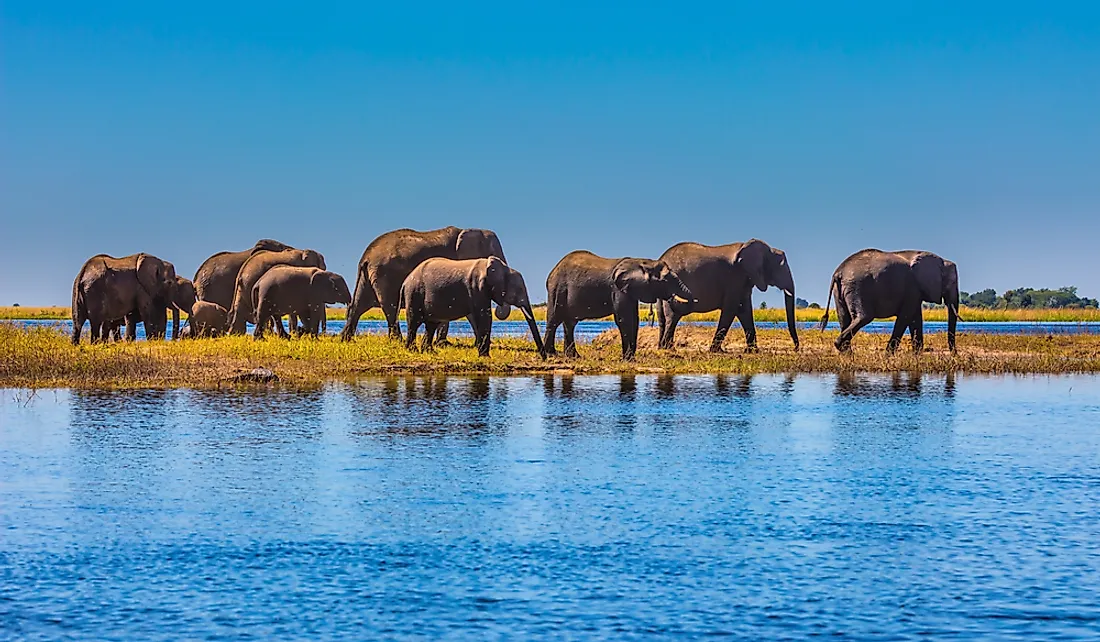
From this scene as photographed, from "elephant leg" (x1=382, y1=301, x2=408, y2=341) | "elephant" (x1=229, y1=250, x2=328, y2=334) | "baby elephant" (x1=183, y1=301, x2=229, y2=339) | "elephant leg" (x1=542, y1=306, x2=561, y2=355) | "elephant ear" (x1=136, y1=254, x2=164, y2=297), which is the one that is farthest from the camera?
"baby elephant" (x1=183, y1=301, x2=229, y2=339)

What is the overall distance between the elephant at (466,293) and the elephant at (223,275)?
1159cm

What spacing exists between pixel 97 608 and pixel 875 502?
7.35 meters

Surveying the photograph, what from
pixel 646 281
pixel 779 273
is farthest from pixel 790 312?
pixel 646 281

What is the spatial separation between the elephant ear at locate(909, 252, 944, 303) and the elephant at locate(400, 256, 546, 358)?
979 cm

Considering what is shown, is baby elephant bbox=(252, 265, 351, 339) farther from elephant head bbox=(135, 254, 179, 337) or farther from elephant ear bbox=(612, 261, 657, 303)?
elephant ear bbox=(612, 261, 657, 303)

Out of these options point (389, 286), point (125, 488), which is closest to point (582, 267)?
point (389, 286)

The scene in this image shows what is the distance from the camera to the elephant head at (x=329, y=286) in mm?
35875

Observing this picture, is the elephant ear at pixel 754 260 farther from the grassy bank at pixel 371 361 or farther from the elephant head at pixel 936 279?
the elephant head at pixel 936 279

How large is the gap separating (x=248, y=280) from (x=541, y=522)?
85.3ft

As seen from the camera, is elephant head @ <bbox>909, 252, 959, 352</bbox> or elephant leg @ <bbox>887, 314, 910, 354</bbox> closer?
elephant leg @ <bbox>887, 314, 910, 354</bbox>

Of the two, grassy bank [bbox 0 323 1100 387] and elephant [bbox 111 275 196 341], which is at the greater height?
elephant [bbox 111 275 196 341]

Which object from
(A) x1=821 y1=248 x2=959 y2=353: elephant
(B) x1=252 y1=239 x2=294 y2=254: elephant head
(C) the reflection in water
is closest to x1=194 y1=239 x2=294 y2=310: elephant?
(B) x1=252 y1=239 x2=294 y2=254: elephant head

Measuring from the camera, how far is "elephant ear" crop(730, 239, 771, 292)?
35344 millimetres

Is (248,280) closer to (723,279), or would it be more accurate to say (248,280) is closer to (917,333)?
(723,279)
